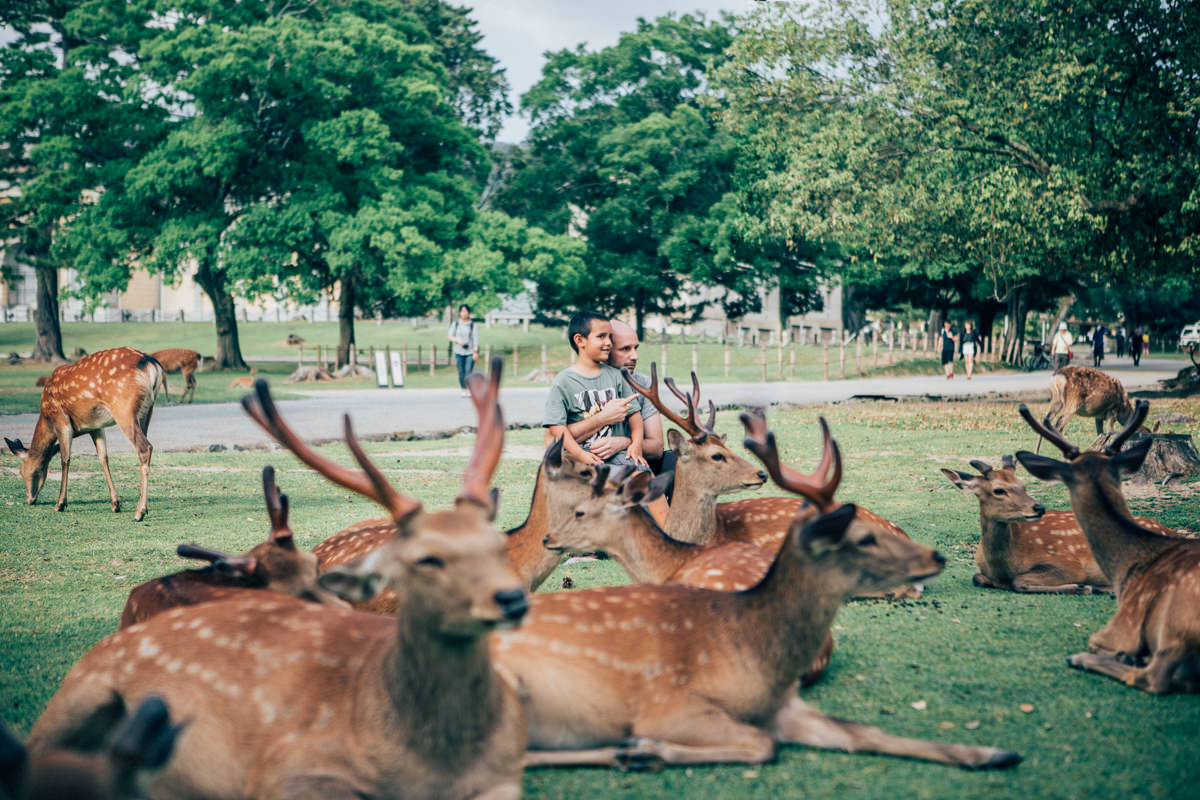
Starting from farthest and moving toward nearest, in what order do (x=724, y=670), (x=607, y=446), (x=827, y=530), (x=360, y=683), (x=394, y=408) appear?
1. (x=394, y=408)
2. (x=607, y=446)
3. (x=724, y=670)
4. (x=827, y=530)
5. (x=360, y=683)

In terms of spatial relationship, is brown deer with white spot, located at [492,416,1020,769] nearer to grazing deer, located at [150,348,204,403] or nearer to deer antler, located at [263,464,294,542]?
deer antler, located at [263,464,294,542]

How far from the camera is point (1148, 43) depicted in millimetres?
16906

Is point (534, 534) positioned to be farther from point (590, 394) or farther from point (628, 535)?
point (590, 394)

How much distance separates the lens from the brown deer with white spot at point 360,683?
255 centimetres

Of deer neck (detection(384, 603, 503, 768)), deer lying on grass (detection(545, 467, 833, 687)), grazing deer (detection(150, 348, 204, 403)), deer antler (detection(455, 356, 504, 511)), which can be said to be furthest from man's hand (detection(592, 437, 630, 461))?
grazing deer (detection(150, 348, 204, 403))

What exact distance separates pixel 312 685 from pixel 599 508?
7.17 ft

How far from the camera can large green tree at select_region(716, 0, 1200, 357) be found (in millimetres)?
16828

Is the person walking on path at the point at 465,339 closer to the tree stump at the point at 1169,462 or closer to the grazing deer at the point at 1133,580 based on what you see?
the tree stump at the point at 1169,462

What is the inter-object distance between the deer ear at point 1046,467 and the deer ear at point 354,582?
342 centimetres

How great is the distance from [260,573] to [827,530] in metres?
2.29

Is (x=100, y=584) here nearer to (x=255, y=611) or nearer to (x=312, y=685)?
(x=255, y=611)

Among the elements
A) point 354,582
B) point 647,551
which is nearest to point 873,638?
point 647,551

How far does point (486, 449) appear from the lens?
9.02ft

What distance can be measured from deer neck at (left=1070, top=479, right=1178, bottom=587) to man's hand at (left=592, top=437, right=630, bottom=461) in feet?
8.55
